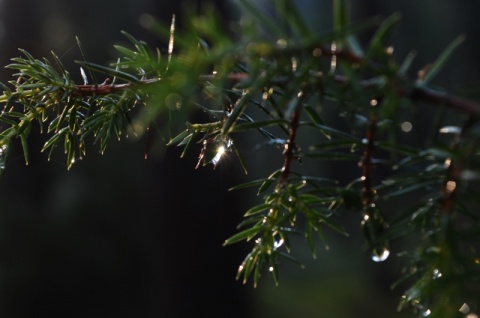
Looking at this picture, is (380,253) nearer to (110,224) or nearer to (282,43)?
(282,43)

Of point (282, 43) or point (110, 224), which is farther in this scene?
point (110, 224)

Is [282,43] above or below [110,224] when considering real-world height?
below

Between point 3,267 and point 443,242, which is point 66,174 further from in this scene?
point 443,242

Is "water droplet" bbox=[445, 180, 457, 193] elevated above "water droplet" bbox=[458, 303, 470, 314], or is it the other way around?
"water droplet" bbox=[445, 180, 457, 193]

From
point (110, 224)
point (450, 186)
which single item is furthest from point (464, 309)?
point (110, 224)

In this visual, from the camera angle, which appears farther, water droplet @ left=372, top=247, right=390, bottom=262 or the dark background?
the dark background

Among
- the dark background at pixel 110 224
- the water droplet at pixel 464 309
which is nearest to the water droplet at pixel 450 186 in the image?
the water droplet at pixel 464 309

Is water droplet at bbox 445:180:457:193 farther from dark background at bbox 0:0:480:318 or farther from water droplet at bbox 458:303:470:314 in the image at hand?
dark background at bbox 0:0:480:318

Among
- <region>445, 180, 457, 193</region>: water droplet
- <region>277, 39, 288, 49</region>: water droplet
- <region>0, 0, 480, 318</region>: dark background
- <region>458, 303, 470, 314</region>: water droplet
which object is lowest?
<region>458, 303, 470, 314</region>: water droplet

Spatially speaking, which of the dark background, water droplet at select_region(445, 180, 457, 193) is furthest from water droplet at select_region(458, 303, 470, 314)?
the dark background

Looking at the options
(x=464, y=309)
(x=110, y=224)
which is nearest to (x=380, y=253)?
(x=464, y=309)
